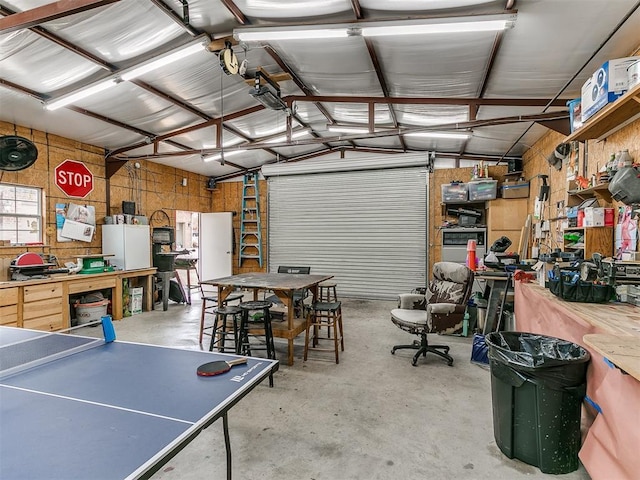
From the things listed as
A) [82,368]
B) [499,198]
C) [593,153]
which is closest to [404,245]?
[499,198]

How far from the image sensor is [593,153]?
373 centimetres

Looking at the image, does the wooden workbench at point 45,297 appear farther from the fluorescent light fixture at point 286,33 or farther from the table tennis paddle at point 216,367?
the table tennis paddle at point 216,367

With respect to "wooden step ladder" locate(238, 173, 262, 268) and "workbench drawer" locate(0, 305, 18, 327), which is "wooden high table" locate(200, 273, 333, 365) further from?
"wooden step ladder" locate(238, 173, 262, 268)

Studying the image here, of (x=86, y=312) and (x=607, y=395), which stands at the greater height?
(x=607, y=395)

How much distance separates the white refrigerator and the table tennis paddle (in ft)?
17.4

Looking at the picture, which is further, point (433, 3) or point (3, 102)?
point (3, 102)

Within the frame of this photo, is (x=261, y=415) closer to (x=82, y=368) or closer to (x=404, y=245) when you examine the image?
(x=82, y=368)

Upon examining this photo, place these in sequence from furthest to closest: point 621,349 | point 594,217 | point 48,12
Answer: point 594,217, point 48,12, point 621,349

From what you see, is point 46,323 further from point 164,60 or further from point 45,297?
point 164,60

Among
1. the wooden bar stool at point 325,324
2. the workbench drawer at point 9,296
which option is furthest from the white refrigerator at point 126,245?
the wooden bar stool at point 325,324

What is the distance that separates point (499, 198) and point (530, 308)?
385 cm

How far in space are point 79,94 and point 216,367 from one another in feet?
14.4

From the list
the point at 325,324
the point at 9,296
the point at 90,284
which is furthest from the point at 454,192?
the point at 9,296

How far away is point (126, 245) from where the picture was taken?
6.10 meters
